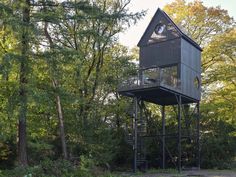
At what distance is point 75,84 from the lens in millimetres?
24016

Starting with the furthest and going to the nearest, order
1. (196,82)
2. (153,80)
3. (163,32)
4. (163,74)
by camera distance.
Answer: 1. (196,82)
2. (163,32)
3. (163,74)
4. (153,80)

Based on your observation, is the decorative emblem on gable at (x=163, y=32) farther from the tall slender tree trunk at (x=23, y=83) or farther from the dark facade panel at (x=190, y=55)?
the tall slender tree trunk at (x=23, y=83)

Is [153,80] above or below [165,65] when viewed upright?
below

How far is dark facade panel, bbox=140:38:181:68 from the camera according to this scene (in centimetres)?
2212

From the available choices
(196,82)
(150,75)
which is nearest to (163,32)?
(150,75)

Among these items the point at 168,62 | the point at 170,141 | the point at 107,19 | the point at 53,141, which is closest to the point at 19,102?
the point at 107,19

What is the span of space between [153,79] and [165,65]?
1.78m

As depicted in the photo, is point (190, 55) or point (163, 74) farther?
point (190, 55)

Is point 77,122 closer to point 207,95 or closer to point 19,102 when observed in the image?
point 19,102

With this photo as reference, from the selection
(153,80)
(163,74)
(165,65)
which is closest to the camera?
(153,80)

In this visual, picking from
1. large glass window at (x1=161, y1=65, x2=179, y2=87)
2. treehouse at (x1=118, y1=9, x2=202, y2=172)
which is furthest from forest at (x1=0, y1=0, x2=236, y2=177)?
large glass window at (x1=161, y1=65, x2=179, y2=87)

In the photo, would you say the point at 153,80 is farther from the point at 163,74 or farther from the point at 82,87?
the point at 82,87

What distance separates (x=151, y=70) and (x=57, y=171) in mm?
9423

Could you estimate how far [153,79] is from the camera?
2105cm
